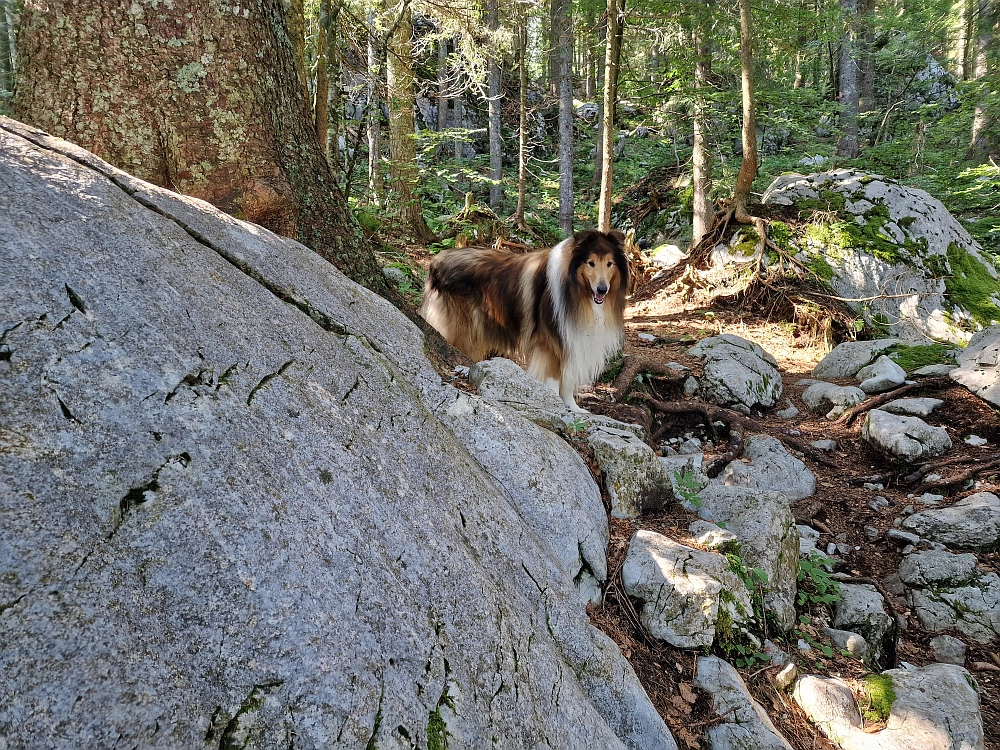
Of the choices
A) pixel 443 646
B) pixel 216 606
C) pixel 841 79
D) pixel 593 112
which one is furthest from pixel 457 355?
pixel 593 112

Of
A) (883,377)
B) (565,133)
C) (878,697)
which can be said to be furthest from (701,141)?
(878,697)

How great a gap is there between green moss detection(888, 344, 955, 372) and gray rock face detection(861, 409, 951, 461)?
4.38ft

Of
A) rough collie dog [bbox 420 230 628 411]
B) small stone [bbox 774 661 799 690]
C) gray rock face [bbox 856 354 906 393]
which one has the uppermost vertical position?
rough collie dog [bbox 420 230 628 411]

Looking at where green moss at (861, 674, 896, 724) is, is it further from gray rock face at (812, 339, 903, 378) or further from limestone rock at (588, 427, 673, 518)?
gray rock face at (812, 339, 903, 378)

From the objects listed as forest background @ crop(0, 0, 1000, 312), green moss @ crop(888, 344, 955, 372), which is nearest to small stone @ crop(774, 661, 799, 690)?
forest background @ crop(0, 0, 1000, 312)

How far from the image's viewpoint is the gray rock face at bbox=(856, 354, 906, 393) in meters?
6.41

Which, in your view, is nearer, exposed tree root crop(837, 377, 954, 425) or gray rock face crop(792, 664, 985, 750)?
gray rock face crop(792, 664, 985, 750)

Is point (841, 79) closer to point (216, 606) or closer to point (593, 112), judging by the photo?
point (593, 112)

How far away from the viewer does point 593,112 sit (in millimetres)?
25203

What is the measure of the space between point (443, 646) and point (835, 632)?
2739 millimetres

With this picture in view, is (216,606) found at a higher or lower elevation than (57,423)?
lower

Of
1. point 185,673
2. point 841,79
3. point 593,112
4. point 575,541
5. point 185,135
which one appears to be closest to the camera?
point 185,673

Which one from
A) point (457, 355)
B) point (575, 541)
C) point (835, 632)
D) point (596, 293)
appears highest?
point (596, 293)

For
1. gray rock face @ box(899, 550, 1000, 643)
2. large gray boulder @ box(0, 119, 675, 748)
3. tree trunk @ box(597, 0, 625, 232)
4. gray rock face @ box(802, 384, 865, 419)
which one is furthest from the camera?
tree trunk @ box(597, 0, 625, 232)
